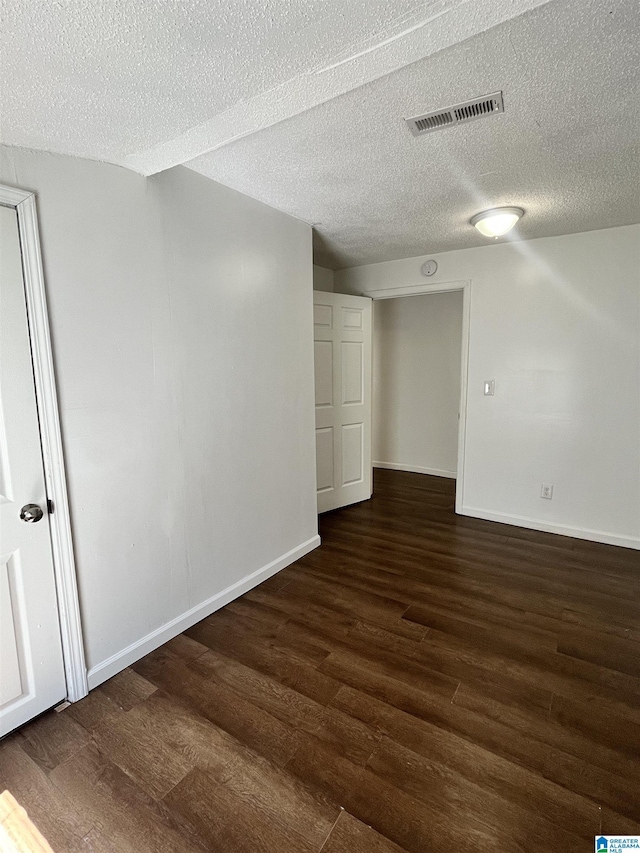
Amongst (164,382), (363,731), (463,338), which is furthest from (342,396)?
(363,731)

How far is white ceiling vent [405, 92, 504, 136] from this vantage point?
1.56 m

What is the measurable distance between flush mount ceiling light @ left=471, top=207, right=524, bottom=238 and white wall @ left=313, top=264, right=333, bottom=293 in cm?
180

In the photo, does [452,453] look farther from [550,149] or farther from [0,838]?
[0,838]

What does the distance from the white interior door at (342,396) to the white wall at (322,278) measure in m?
0.48

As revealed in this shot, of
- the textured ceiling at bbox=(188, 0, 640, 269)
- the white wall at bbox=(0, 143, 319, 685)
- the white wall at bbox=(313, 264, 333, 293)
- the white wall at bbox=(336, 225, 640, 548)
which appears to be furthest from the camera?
the white wall at bbox=(313, 264, 333, 293)

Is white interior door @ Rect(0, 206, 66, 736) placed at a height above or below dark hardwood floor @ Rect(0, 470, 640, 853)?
above

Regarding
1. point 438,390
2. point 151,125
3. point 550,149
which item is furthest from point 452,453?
point 151,125

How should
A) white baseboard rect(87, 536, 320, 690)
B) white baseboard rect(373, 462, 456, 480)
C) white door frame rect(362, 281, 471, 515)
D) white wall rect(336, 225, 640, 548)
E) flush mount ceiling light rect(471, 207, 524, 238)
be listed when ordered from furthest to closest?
white baseboard rect(373, 462, 456, 480) → white door frame rect(362, 281, 471, 515) → white wall rect(336, 225, 640, 548) → flush mount ceiling light rect(471, 207, 524, 238) → white baseboard rect(87, 536, 320, 690)

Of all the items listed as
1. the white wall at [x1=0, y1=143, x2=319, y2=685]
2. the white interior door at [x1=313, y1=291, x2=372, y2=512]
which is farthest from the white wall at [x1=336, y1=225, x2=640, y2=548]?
the white wall at [x1=0, y1=143, x2=319, y2=685]

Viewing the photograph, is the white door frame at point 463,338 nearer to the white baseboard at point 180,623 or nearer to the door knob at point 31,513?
the white baseboard at point 180,623

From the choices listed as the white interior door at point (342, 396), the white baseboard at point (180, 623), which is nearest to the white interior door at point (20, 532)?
the white baseboard at point (180, 623)

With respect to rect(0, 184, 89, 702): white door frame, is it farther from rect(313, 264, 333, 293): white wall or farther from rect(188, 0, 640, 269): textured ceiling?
rect(313, 264, 333, 293): white wall

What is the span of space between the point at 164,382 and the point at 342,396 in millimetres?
2168

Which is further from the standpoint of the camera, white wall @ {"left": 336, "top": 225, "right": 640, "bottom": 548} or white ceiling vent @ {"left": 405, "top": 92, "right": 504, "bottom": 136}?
white wall @ {"left": 336, "top": 225, "right": 640, "bottom": 548}
